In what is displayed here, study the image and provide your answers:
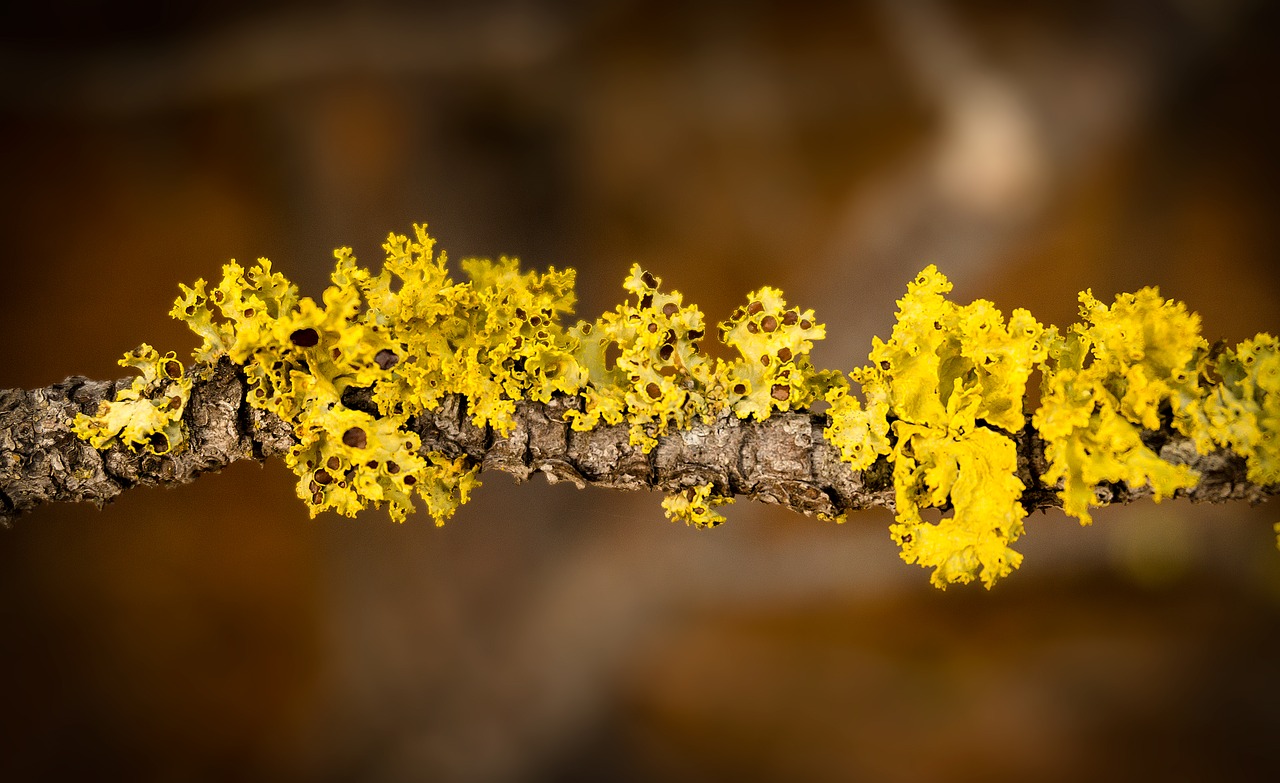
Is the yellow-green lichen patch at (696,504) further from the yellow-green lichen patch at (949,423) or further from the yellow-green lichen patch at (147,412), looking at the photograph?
the yellow-green lichen patch at (147,412)

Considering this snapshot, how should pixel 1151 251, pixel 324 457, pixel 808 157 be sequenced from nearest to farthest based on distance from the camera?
pixel 324 457
pixel 1151 251
pixel 808 157

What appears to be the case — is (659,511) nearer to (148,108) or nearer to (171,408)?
(171,408)

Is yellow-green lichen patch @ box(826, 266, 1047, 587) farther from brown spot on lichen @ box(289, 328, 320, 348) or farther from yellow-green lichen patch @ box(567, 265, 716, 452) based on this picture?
brown spot on lichen @ box(289, 328, 320, 348)

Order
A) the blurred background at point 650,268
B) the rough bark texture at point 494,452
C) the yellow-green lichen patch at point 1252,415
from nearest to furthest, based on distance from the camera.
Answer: the yellow-green lichen patch at point 1252,415, the rough bark texture at point 494,452, the blurred background at point 650,268

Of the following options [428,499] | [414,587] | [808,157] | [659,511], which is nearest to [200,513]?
[414,587]

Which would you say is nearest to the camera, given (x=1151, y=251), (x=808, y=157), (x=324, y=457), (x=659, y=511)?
(x=324, y=457)

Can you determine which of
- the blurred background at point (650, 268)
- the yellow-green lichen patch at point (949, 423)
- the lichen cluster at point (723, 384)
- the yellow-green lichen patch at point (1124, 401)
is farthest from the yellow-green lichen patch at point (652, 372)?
the blurred background at point (650, 268)

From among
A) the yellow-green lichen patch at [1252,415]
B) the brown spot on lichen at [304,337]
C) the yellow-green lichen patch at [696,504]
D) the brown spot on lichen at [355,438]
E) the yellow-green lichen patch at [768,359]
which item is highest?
the yellow-green lichen patch at [768,359]
